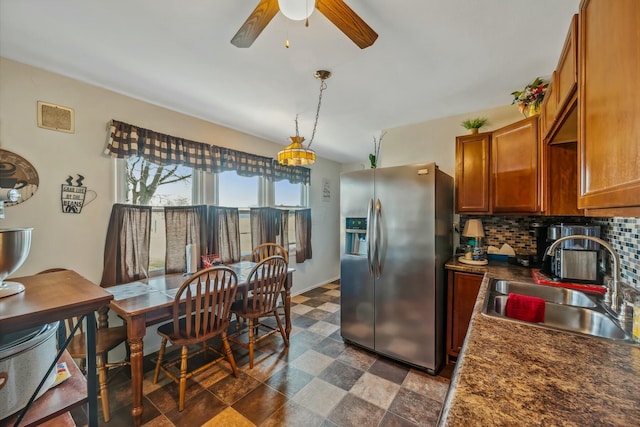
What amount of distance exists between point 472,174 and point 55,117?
3.43 m

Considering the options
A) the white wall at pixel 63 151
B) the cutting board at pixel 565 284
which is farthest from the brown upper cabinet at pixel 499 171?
the white wall at pixel 63 151

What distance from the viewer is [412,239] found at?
2246 millimetres

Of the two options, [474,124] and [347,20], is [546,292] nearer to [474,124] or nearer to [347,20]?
[474,124]

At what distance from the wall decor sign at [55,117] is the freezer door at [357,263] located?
229 centimetres

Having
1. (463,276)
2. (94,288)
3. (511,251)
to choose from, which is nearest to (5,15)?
(94,288)

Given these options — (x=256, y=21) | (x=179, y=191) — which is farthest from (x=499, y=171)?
(x=179, y=191)

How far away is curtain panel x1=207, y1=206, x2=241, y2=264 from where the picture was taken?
290cm

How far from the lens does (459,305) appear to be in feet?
7.41

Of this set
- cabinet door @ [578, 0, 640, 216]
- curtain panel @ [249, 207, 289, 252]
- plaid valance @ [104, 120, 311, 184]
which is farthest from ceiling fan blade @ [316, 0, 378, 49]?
curtain panel @ [249, 207, 289, 252]

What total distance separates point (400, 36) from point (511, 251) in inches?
82.1

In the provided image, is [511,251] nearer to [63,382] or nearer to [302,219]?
[302,219]

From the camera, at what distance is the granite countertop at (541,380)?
0.61m

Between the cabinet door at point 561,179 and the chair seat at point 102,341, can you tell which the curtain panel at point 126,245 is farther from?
the cabinet door at point 561,179

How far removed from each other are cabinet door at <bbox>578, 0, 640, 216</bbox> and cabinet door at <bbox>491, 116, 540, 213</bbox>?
4.31 ft
